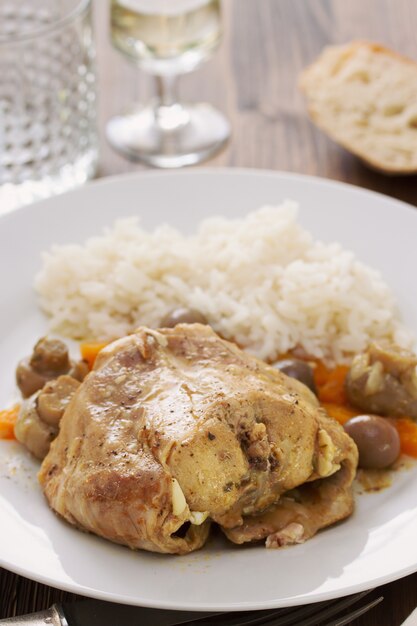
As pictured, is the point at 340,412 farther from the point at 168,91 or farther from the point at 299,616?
the point at 168,91

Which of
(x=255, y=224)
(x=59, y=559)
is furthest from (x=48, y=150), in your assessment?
(x=59, y=559)

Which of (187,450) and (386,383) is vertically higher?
(187,450)

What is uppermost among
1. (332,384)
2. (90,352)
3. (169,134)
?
(90,352)

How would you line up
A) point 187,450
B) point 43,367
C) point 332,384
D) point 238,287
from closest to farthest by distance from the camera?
point 187,450, point 43,367, point 332,384, point 238,287

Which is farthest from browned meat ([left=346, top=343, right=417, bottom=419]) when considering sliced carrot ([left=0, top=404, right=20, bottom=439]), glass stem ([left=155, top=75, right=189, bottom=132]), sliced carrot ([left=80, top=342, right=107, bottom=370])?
glass stem ([left=155, top=75, right=189, bottom=132])

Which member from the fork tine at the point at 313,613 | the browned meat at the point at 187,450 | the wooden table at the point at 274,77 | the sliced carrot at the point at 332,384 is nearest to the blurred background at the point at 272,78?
the wooden table at the point at 274,77

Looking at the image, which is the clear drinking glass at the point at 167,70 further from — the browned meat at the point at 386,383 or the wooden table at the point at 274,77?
the browned meat at the point at 386,383

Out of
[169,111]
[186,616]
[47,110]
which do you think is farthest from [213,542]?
[169,111]
